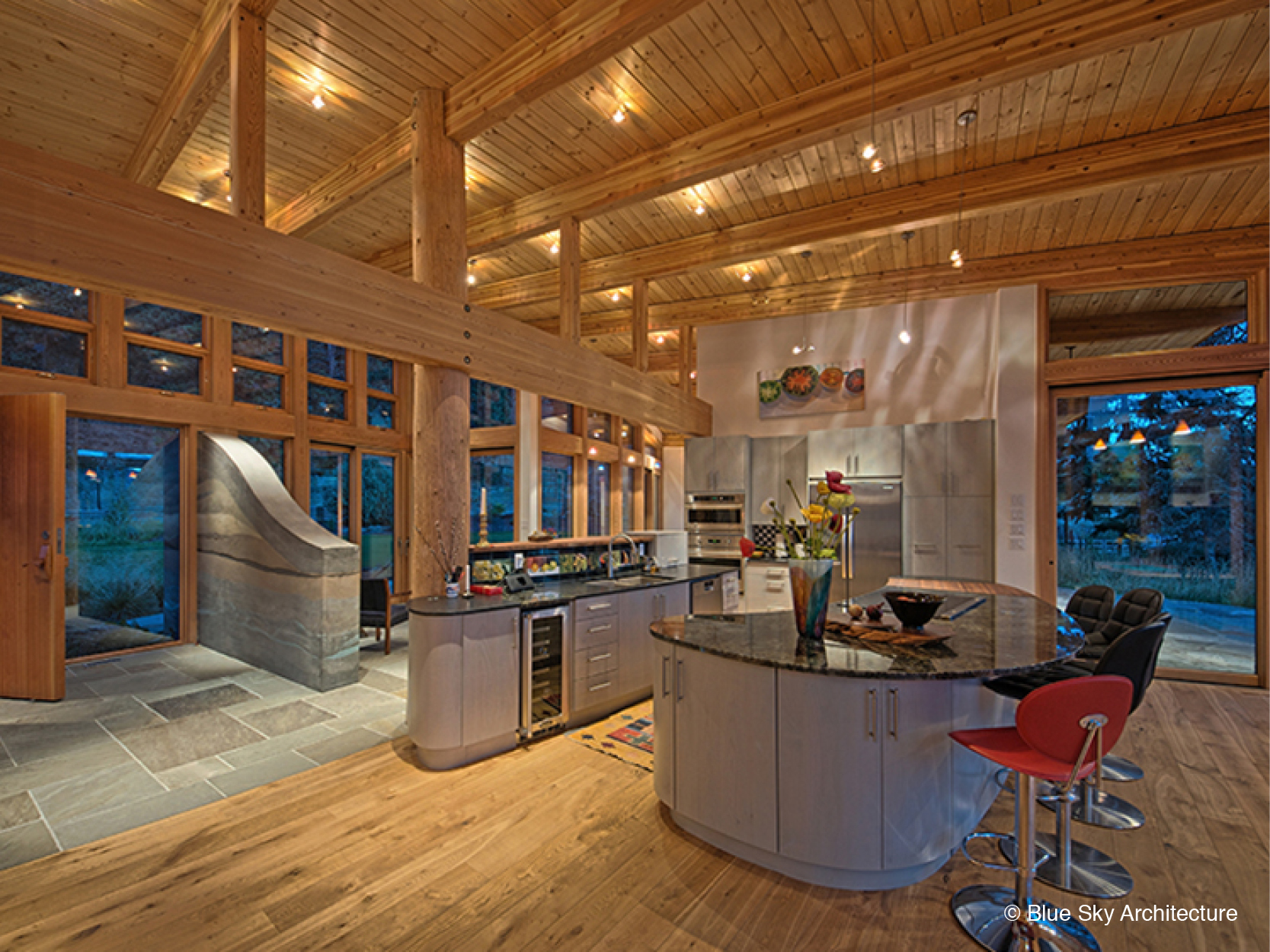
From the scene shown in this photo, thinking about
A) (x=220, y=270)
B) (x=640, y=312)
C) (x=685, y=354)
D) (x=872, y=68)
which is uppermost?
(x=872, y=68)

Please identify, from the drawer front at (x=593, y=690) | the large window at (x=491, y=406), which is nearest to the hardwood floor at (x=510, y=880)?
the drawer front at (x=593, y=690)

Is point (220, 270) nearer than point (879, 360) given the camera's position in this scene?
Yes

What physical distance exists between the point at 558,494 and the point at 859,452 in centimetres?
469

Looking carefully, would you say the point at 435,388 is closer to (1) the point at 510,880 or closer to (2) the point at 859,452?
(1) the point at 510,880

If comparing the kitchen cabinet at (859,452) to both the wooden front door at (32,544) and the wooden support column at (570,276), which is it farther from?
A: the wooden front door at (32,544)

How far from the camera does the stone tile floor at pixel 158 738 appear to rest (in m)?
2.98

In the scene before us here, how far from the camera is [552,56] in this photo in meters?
3.43

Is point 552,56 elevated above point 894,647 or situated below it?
above

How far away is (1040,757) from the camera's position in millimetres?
2074

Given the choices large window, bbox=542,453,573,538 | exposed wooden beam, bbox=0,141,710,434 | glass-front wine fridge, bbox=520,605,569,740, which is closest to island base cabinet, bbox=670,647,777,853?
glass-front wine fridge, bbox=520,605,569,740

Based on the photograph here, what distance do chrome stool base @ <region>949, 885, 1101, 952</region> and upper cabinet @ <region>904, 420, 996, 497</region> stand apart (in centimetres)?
439

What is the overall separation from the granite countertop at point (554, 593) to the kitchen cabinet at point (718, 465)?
1.76 metres

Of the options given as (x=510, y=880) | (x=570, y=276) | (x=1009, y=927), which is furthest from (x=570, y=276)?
(x=1009, y=927)

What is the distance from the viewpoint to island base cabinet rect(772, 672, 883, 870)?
7.47ft
